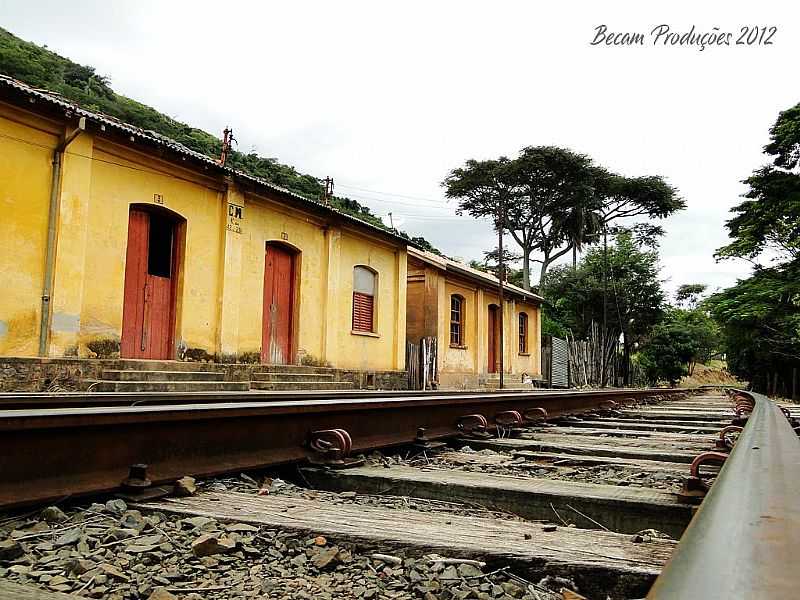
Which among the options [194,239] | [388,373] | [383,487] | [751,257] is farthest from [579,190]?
[383,487]

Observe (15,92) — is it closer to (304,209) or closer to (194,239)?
(194,239)

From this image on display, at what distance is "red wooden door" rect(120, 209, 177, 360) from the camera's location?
10109 millimetres

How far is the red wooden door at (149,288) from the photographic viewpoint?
10.1m

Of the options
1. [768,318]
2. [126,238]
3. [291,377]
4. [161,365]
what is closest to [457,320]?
[291,377]

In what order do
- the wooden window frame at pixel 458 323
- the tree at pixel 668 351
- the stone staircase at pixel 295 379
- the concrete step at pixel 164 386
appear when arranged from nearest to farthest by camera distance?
the concrete step at pixel 164 386
the stone staircase at pixel 295 379
the wooden window frame at pixel 458 323
the tree at pixel 668 351

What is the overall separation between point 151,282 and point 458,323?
1127cm

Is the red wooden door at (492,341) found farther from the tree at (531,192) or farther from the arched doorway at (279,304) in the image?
the tree at (531,192)

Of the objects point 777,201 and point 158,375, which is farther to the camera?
point 777,201

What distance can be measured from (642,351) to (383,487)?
115ft

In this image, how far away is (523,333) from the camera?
25.0 metres

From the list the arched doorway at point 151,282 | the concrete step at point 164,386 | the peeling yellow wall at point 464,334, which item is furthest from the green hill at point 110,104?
the concrete step at point 164,386

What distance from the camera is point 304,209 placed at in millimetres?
13078

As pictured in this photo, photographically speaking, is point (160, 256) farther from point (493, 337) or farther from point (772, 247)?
point (772, 247)

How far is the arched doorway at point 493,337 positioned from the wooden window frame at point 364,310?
25.3 ft
